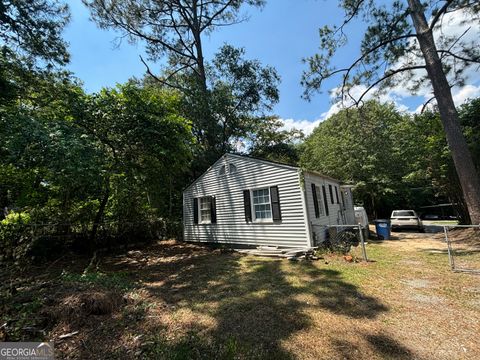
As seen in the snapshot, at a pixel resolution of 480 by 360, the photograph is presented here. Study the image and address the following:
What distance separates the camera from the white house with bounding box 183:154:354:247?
26.5ft

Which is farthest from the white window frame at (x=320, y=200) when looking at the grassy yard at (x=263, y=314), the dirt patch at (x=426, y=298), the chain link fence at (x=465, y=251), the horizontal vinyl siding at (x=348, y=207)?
the horizontal vinyl siding at (x=348, y=207)

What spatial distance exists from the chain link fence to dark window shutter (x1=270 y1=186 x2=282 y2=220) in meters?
4.61

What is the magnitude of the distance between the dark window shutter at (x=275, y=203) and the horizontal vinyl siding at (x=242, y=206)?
0.12 m

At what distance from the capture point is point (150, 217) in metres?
12.9

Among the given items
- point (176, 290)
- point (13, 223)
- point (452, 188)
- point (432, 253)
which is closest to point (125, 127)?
point (13, 223)

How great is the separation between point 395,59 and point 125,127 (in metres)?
10.8

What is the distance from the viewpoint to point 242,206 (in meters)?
9.61

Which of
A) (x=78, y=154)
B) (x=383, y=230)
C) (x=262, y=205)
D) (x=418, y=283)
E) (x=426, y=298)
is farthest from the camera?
(x=383, y=230)

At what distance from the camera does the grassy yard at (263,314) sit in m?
2.79

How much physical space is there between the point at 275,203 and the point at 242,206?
165 centimetres

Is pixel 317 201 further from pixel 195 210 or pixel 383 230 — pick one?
pixel 195 210

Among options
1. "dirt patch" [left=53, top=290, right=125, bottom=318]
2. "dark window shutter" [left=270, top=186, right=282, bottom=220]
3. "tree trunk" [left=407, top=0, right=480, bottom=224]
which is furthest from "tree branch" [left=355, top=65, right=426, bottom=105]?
"dirt patch" [left=53, top=290, right=125, bottom=318]

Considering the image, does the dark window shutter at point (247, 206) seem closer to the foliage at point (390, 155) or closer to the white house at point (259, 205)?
the white house at point (259, 205)

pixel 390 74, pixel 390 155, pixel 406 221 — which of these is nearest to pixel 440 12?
pixel 390 74
